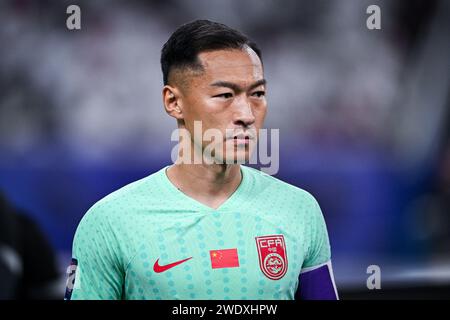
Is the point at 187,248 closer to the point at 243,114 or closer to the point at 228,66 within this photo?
the point at 243,114

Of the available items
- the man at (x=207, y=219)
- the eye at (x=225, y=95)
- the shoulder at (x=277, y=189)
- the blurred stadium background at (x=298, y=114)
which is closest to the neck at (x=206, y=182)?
the man at (x=207, y=219)

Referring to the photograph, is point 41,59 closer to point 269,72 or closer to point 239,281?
point 269,72

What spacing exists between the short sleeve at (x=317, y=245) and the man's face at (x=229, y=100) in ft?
→ 1.21

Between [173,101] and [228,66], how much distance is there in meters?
0.26

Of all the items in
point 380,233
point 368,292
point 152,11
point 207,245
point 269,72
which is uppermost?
point 152,11

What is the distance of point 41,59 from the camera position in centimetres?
396

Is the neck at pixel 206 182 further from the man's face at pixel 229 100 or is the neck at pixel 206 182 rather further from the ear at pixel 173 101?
the ear at pixel 173 101

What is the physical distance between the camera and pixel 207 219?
248 centimetres

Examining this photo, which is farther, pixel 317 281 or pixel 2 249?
pixel 2 249

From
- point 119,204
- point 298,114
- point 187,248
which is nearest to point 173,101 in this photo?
point 119,204

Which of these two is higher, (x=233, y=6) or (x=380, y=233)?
(x=233, y=6)

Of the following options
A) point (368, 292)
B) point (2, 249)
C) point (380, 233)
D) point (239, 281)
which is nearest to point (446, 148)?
point (380, 233)
